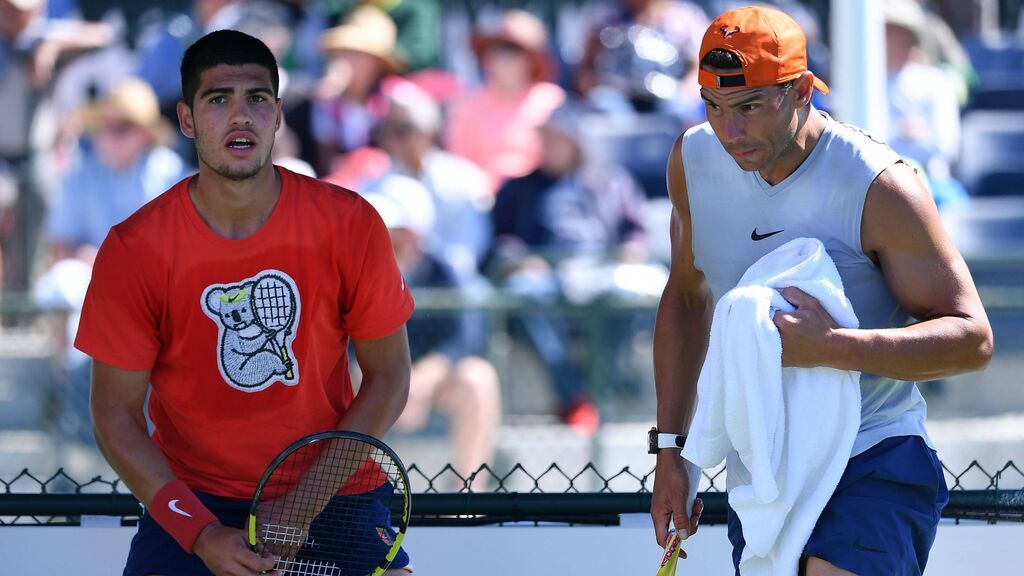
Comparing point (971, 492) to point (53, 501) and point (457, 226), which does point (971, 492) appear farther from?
point (457, 226)

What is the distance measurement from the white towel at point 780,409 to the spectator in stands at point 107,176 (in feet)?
16.3

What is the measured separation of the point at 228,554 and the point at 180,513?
6.7 inches

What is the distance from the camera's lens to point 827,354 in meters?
2.66

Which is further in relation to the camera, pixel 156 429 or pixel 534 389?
pixel 534 389

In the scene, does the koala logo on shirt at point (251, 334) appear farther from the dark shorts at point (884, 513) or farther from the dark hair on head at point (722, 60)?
the dark shorts at point (884, 513)

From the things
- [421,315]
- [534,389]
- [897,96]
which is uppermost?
[897,96]

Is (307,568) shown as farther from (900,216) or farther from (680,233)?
(900,216)

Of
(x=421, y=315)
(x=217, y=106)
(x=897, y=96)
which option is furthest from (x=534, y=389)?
(x=217, y=106)

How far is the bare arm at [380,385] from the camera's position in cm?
317

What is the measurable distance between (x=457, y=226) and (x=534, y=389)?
45.1 inches

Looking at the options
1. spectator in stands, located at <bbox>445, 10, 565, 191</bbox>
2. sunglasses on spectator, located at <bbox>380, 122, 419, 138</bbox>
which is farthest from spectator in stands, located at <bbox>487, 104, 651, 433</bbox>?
sunglasses on spectator, located at <bbox>380, 122, 419, 138</bbox>

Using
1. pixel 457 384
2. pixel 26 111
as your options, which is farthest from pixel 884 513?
pixel 26 111

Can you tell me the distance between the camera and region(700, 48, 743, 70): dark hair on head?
2742mm

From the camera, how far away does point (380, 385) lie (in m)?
3.22
